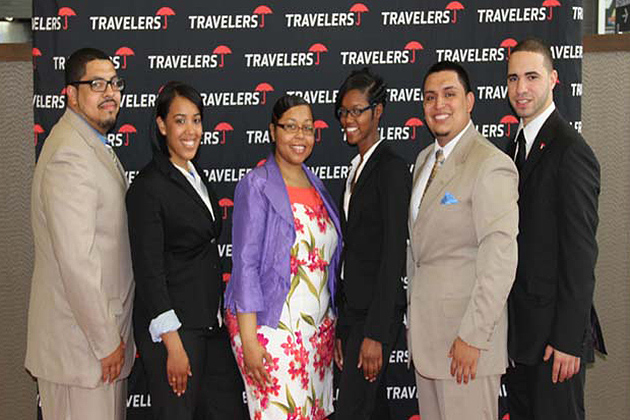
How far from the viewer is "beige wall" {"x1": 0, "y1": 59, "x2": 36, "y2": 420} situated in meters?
3.88

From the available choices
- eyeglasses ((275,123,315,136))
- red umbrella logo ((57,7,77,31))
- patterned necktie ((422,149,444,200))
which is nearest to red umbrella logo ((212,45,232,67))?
red umbrella logo ((57,7,77,31))

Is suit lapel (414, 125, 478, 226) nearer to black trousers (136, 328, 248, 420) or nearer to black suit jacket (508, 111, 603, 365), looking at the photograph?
black suit jacket (508, 111, 603, 365)

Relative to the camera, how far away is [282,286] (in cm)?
278

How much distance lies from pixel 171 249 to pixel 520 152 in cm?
159

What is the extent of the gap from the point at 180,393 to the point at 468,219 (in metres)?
1.42

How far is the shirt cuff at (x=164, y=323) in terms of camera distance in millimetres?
2684

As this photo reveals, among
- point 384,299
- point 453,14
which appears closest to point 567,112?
point 453,14

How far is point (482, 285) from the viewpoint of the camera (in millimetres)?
2488

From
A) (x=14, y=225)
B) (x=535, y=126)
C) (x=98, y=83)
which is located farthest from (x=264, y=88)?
(x=14, y=225)

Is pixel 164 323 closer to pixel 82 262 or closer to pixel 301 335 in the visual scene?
pixel 82 262

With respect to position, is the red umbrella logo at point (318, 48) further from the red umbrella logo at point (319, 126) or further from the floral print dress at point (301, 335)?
the floral print dress at point (301, 335)

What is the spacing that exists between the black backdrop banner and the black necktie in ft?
3.17

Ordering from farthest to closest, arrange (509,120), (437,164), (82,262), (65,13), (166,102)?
(509,120)
(65,13)
(166,102)
(437,164)
(82,262)

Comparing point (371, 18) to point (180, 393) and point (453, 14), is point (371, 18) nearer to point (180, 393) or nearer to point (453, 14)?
point (453, 14)
